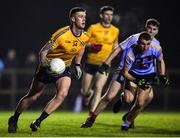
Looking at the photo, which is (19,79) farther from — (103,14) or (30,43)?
(103,14)

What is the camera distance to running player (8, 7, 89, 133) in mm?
13047

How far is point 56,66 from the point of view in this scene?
1301 cm

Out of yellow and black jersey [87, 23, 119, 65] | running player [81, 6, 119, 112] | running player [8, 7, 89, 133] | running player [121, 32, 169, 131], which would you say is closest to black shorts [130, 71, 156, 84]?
running player [121, 32, 169, 131]

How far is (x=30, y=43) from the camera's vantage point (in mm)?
27000

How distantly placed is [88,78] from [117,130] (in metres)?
3.52

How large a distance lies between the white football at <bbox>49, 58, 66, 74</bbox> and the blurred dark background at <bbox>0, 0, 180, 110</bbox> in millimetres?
10013

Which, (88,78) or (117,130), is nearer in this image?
(117,130)

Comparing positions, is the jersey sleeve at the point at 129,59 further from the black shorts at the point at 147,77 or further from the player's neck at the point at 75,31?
the player's neck at the point at 75,31

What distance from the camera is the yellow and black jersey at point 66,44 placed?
13.4 meters

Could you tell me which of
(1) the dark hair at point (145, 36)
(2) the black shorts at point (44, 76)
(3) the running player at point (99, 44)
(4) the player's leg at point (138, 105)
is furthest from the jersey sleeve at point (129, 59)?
(3) the running player at point (99, 44)

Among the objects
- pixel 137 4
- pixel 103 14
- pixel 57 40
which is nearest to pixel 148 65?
pixel 57 40

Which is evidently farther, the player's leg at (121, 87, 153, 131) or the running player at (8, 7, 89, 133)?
the player's leg at (121, 87, 153, 131)

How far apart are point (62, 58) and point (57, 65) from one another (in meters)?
0.59

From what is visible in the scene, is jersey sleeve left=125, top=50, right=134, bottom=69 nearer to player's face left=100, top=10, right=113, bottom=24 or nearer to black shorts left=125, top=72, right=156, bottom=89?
black shorts left=125, top=72, right=156, bottom=89
